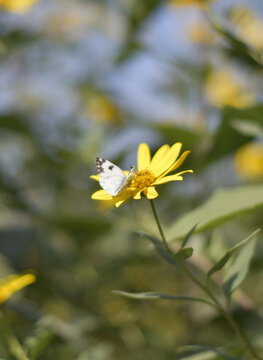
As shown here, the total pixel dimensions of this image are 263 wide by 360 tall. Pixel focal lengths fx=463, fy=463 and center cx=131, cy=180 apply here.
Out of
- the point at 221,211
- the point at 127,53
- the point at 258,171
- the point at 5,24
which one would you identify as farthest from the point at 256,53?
the point at 258,171

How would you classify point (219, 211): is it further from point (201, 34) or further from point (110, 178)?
point (201, 34)

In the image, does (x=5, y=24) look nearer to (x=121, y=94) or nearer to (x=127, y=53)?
(x=127, y=53)

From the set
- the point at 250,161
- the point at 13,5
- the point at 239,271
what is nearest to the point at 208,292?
the point at 239,271

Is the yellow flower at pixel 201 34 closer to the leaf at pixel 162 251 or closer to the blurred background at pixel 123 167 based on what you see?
the blurred background at pixel 123 167

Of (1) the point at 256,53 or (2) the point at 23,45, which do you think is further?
(2) the point at 23,45

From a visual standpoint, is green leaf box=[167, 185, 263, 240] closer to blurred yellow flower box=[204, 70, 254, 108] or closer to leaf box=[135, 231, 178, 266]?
leaf box=[135, 231, 178, 266]

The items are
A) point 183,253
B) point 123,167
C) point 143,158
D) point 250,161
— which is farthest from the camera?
point 250,161
